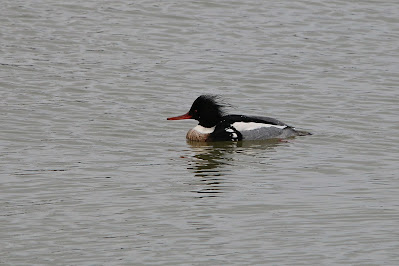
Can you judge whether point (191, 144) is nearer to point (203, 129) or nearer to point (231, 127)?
point (203, 129)

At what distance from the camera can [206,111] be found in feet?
55.6

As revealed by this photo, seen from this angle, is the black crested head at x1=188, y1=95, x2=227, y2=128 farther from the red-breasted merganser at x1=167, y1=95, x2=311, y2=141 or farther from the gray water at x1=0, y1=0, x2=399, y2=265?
the gray water at x1=0, y1=0, x2=399, y2=265

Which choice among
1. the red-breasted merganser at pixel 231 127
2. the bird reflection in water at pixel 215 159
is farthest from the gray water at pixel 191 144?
the red-breasted merganser at pixel 231 127

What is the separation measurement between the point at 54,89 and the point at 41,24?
549 centimetres

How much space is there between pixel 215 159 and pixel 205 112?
2.05 m

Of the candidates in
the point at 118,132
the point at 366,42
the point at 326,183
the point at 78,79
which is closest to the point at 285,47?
the point at 366,42

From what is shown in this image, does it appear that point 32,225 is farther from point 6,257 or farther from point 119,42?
point 119,42

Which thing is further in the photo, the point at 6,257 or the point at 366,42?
the point at 366,42

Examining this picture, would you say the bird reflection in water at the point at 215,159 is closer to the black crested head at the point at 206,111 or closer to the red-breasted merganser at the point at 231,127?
the red-breasted merganser at the point at 231,127

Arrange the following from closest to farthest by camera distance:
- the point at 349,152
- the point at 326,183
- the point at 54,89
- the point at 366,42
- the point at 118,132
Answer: the point at 326,183, the point at 349,152, the point at 118,132, the point at 54,89, the point at 366,42

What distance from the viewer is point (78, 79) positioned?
19.7 metres

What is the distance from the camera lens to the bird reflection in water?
1255cm

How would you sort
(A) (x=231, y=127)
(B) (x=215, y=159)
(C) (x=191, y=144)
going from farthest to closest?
(A) (x=231, y=127) < (C) (x=191, y=144) < (B) (x=215, y=159)

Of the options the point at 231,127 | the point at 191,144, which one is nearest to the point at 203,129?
the point at 231,127
